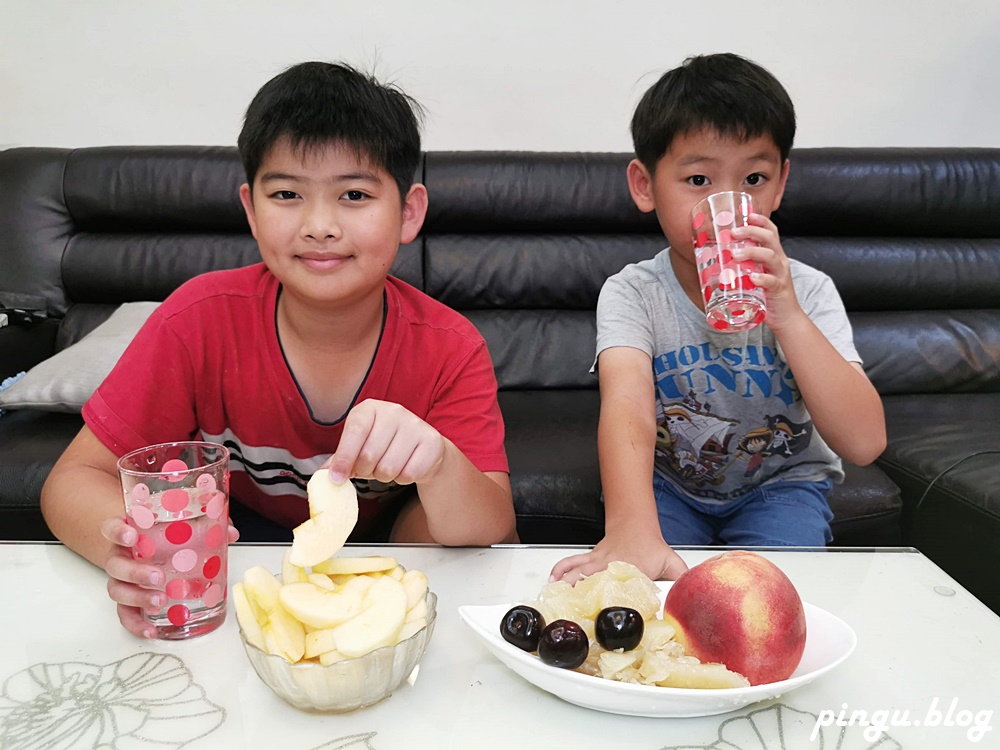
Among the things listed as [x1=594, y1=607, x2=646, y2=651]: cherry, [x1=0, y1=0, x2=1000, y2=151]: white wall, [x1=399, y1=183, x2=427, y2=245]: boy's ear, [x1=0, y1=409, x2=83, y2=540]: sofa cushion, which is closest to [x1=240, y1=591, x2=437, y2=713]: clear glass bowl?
[x1=594, y1=607, x2=646, y2=651]: cherry

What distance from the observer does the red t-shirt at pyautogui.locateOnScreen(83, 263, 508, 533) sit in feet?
3.82

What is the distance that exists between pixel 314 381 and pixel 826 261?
174cm

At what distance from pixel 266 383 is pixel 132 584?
0.52 metres

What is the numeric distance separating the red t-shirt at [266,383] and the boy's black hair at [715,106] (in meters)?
0.48

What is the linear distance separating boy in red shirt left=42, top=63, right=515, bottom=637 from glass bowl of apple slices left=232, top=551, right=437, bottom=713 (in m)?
0.26

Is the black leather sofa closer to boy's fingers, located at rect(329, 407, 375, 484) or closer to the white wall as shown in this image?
the white wall

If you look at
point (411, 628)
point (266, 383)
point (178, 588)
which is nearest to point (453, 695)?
point (411, 628)

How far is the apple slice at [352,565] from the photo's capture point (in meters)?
0.67

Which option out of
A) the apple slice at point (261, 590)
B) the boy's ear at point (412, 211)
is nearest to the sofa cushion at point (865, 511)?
the boy's ear at point (412, 211)

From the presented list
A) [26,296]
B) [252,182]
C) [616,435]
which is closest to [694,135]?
[616,435]

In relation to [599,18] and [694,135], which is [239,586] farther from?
[599,18]

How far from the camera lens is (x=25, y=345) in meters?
2.17

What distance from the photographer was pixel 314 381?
4.10 ft

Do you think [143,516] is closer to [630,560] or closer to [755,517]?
[630,560]
